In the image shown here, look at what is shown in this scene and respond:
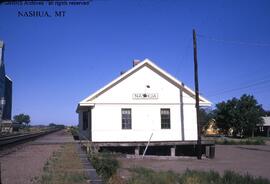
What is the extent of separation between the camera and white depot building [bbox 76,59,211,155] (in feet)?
93.4

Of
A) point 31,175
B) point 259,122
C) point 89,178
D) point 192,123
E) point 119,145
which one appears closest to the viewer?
point 89,178

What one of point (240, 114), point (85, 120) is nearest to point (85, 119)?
point (85, 120)

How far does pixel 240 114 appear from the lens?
221ft

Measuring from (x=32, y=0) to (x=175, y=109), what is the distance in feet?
79.0

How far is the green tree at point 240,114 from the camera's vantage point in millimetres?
67562

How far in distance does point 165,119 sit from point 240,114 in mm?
40946

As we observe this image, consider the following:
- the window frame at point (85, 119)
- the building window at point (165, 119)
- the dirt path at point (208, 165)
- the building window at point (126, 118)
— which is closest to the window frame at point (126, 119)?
the building window at point (126, 118)

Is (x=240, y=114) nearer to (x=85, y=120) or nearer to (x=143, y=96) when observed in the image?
(x=85, y=120)

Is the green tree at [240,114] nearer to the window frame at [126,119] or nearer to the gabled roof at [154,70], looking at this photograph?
the gabled roof at [154,70]

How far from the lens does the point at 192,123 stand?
29.9 metres

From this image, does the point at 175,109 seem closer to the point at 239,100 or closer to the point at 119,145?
the point at 119,145

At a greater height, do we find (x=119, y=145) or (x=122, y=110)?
(x=122, y=110)

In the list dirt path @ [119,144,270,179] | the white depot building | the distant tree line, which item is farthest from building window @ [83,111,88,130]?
the distant tree line

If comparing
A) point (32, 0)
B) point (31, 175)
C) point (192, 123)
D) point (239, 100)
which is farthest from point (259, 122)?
point (32, 0)
